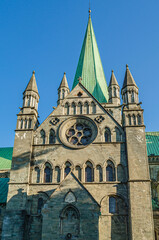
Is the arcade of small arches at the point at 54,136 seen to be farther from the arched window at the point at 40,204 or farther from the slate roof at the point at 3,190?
the slate roof at the point at 3,190

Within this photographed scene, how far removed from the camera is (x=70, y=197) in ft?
65.6

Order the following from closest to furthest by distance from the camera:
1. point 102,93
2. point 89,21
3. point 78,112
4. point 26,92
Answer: point 78,112
point 26,92
point 102,93
point 89,21

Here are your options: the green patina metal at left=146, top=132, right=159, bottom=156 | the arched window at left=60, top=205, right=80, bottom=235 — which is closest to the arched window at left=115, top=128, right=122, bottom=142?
the arched window at left=60, top=205, right=80, bottom=235

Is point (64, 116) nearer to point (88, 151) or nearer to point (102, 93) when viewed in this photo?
point (88, 151)

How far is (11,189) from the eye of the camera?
21656 millimetres

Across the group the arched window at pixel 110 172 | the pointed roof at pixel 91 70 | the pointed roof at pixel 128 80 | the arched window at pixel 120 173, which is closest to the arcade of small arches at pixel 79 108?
the pointed roof at pixel 128 80

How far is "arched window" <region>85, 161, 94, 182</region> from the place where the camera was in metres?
21.8

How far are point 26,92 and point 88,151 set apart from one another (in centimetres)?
862

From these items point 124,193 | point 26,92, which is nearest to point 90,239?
point 124,193

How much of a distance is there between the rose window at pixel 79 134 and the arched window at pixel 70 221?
5686 mm

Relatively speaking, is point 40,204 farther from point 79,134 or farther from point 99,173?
point 79,134

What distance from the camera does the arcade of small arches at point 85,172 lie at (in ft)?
71.2

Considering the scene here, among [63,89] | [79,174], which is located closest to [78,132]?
[79,174]

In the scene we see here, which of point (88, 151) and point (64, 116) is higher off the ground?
point (64, 116)
